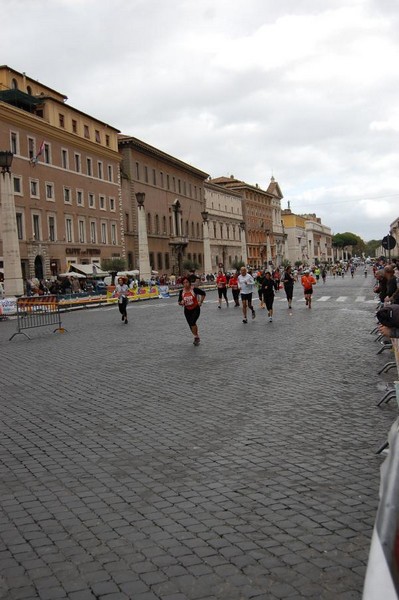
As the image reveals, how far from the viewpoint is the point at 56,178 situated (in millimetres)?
50281

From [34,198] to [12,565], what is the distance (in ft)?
148

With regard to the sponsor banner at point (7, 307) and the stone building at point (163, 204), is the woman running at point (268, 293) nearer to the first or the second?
the sponsor banner at point (7, 307)

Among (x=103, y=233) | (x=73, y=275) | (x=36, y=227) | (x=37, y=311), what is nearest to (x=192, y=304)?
(x=37, y=311)

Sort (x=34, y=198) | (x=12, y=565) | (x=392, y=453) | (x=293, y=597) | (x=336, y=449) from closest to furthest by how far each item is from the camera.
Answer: (x=392, y=453) → (x=293, y=597) → (x=12, y=565) → (x=336, y=449) → (x=34, y=198)

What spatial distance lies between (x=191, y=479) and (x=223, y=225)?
325ft

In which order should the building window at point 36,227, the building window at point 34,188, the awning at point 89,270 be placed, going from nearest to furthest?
the building window at point 34,188 < the building window at point 36,227 < the awning at point 89,270

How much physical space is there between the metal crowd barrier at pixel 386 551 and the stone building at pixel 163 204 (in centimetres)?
6324

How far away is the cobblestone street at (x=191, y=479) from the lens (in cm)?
362

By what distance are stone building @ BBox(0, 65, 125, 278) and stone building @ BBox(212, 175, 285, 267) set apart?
169 ft

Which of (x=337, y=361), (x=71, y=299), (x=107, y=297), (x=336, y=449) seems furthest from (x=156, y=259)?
(x=336, y=449)

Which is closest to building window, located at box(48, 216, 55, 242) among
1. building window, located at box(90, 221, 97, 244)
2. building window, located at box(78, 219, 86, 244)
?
building window, located at box(78, 219, 86, 244)

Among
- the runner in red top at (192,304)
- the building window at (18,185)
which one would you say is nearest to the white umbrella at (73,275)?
the building window at (18,185)

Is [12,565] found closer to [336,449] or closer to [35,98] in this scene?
[336,449]

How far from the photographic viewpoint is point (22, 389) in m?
9.84
